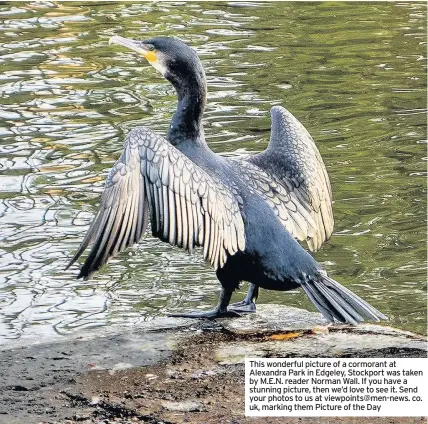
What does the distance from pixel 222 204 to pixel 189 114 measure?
1.99 feet

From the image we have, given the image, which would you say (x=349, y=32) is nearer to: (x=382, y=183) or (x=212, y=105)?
(x=212, y=105)

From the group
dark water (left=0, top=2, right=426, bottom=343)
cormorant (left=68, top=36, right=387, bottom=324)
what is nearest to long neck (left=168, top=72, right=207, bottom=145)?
cormorant (left=68, top=36, right=387, bottom=324)

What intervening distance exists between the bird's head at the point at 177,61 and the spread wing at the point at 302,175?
597mm

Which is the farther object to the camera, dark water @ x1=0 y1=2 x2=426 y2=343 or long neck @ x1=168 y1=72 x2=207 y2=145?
dark water @ x1=0 y1=2 x2=426 y2=343

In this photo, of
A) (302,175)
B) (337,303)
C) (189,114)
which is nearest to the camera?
(337,303)

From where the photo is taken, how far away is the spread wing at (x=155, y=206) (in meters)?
5.27

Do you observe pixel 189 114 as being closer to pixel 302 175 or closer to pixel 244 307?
pixel 302 175

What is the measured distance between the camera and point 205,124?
33.9 ft

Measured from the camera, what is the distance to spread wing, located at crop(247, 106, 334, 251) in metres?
6.32

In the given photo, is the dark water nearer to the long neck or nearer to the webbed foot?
the webbed foot

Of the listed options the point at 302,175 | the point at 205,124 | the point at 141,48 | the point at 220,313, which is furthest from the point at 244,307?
the point at 205,124

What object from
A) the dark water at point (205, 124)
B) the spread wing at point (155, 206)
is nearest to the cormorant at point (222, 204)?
the spread wing at point (155, 206)

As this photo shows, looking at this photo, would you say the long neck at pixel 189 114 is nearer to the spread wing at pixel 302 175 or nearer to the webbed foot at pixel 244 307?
the spread wing at pixel 302 175

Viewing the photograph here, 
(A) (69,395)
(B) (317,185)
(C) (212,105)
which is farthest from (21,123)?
(A) (69,395)
